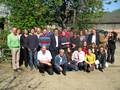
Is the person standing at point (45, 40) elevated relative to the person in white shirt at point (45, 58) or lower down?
elevated

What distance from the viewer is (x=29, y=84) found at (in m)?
15.5

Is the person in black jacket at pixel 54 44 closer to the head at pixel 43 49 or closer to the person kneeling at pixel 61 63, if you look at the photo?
the person kneeling at pixel 61 63

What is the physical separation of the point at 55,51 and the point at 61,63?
736mm

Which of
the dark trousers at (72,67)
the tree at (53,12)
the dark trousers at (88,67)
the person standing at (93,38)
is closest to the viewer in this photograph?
the dark trousers at (72,67)

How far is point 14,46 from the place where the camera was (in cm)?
1762

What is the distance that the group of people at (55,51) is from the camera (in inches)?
698

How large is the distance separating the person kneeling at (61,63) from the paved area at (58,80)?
1.06ft

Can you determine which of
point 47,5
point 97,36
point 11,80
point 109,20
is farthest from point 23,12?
point 109,20

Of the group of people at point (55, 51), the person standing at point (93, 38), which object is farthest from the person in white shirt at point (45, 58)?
the person standing at point (93, 38)

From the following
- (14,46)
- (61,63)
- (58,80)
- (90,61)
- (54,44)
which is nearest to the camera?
(58,80)

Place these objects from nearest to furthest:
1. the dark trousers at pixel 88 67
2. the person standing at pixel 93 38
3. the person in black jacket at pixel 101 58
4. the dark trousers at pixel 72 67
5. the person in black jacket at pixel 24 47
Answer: the person in black jacket at pixel 24 47 → the dark trousers at pixel 72 67 → the dark trousers at pixel 88 67 → the person in black jacket at pixel 101 58 → the person standing at pixel 93 38

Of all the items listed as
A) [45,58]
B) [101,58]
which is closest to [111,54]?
[101,58]

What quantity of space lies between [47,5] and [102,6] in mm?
3928

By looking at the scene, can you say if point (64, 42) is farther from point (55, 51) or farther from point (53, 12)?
point (53, 12)
